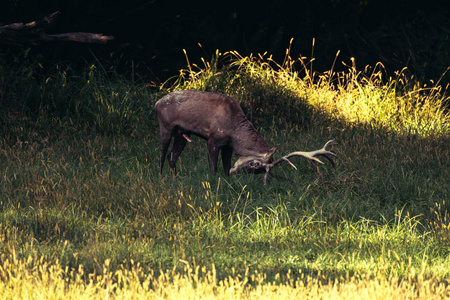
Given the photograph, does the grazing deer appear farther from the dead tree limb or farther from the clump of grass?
the clump of grass

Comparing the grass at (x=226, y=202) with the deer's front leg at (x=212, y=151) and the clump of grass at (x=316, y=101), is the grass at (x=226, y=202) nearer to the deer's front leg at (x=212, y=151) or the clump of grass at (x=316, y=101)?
the clump of grass at (x=316, y=101)

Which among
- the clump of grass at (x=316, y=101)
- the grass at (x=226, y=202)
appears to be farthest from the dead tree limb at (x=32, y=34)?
the clump of grass at (x=316, y=101)

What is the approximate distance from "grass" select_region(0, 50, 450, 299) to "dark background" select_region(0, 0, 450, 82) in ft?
4.92

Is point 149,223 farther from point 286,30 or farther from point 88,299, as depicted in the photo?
point 286,30

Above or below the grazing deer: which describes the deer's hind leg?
below

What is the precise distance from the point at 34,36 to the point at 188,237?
5574 mm

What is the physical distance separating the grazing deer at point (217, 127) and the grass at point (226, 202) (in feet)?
0.85

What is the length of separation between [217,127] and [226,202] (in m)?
1.16

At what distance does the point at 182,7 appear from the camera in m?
14.2

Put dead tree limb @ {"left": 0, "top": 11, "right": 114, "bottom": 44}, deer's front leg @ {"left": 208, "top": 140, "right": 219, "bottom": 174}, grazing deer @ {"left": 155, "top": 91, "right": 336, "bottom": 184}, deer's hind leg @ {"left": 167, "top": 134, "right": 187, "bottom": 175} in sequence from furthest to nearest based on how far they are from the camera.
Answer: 1. dead tree limb @ {"left": 0, "top": 11, "right": 114, "bottom": 44}
2. deer's hind leg @ {"left": 167, "top": 134, "right": 187, "bottom": 175}
3. deer's front leg @ {"left": 208, "top": 140, "right": 219, "bottom": 174}
4. grazing deer @ {"left": 155, "top": 91, "right": 336, "bottom": 184}

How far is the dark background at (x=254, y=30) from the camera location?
13.6m

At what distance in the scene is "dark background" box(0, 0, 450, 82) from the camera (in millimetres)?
13609

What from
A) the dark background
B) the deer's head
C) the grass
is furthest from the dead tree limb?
the deer's head

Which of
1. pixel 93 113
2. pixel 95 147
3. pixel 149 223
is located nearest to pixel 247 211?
pixel 149 223
